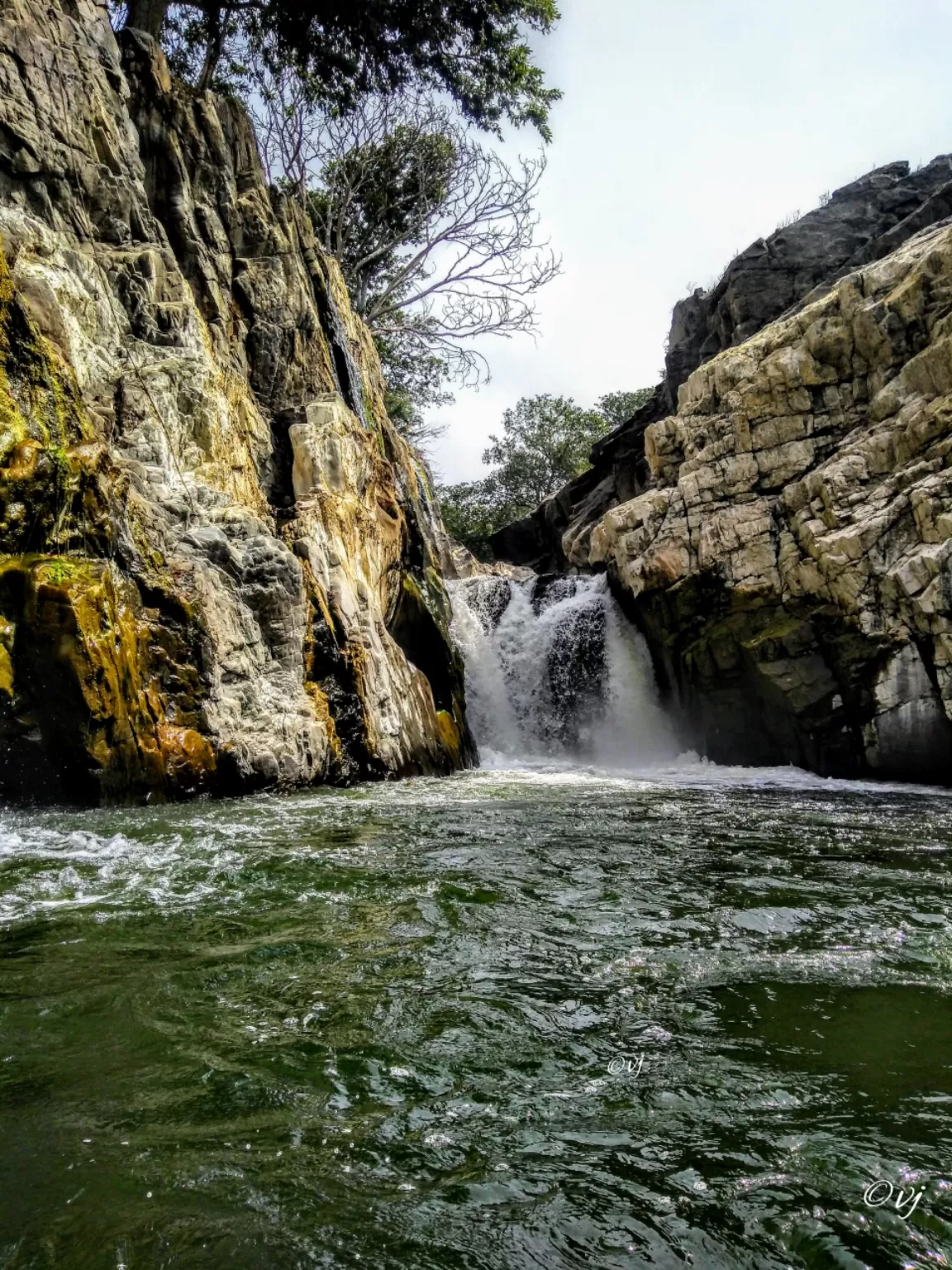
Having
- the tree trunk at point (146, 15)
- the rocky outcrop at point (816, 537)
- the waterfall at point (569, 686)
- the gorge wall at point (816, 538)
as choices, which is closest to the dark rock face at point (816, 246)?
the gorge wall at point (816, 538)

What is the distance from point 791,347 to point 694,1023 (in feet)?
53.6

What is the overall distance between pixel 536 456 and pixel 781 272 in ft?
59.8

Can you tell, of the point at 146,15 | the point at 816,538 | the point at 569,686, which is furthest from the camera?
the point at 569,686

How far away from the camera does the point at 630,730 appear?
61.2 feet

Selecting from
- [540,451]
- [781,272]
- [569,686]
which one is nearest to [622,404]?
[540,451]

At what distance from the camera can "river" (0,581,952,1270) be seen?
5.47 feet

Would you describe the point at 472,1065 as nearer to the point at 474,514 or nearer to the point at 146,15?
the point at 146,15

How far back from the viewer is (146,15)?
1614 cm

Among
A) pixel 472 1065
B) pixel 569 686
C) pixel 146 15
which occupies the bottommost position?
pixel 472 1065

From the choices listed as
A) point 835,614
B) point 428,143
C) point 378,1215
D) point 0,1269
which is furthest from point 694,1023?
point 428,143

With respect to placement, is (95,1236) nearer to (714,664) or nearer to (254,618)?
(254,618)

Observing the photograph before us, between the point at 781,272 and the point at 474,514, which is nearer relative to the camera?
the point at 781,272

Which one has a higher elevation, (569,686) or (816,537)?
(816,537)

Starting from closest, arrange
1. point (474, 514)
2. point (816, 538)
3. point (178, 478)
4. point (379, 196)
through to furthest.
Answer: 1. point (178, 478)
2. point (816, 538)
3. point (379, 196)
4. point (474, 514)
